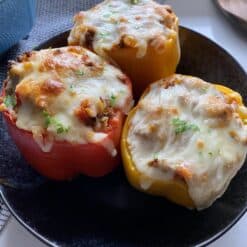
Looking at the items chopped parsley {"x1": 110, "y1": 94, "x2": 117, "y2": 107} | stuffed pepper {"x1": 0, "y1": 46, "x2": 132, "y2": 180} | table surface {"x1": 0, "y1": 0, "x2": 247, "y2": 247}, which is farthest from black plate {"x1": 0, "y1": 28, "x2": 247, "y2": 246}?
table surface {"x1": 0, "y1": 0, "x2": 247, "y2": 247}

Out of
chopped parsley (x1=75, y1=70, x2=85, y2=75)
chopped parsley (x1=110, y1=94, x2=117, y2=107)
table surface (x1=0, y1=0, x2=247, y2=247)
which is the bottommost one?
table surface (x1=0, y1=0, x2=247, y2=247)

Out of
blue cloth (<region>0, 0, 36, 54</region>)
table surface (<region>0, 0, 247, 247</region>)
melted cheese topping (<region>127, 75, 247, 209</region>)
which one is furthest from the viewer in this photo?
table surface (<region>0, 0, 247, 247</region>)

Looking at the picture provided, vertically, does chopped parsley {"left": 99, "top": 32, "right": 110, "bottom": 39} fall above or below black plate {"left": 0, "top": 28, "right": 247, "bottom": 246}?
above

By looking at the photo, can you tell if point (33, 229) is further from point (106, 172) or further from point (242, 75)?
point (242, 75)

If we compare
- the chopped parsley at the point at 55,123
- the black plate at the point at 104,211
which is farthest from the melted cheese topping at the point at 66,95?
the black plate at the point at 104,211

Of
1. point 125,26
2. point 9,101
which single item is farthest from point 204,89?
point 9,101

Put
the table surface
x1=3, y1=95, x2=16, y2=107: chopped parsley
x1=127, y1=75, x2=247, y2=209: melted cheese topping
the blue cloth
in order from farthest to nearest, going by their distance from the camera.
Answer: the table surface < the blue cloth < x1=3, y1=95, x2=16, y2=107: chopped parsley < x1=127, y1=75, x2=247, y2=209: melted cheese topping

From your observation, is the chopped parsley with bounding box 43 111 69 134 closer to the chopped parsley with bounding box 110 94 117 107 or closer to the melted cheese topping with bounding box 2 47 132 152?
the melted cheese topping with bounding box 2 47 132 152

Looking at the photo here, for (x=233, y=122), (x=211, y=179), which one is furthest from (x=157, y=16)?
(x=211, y=179)
